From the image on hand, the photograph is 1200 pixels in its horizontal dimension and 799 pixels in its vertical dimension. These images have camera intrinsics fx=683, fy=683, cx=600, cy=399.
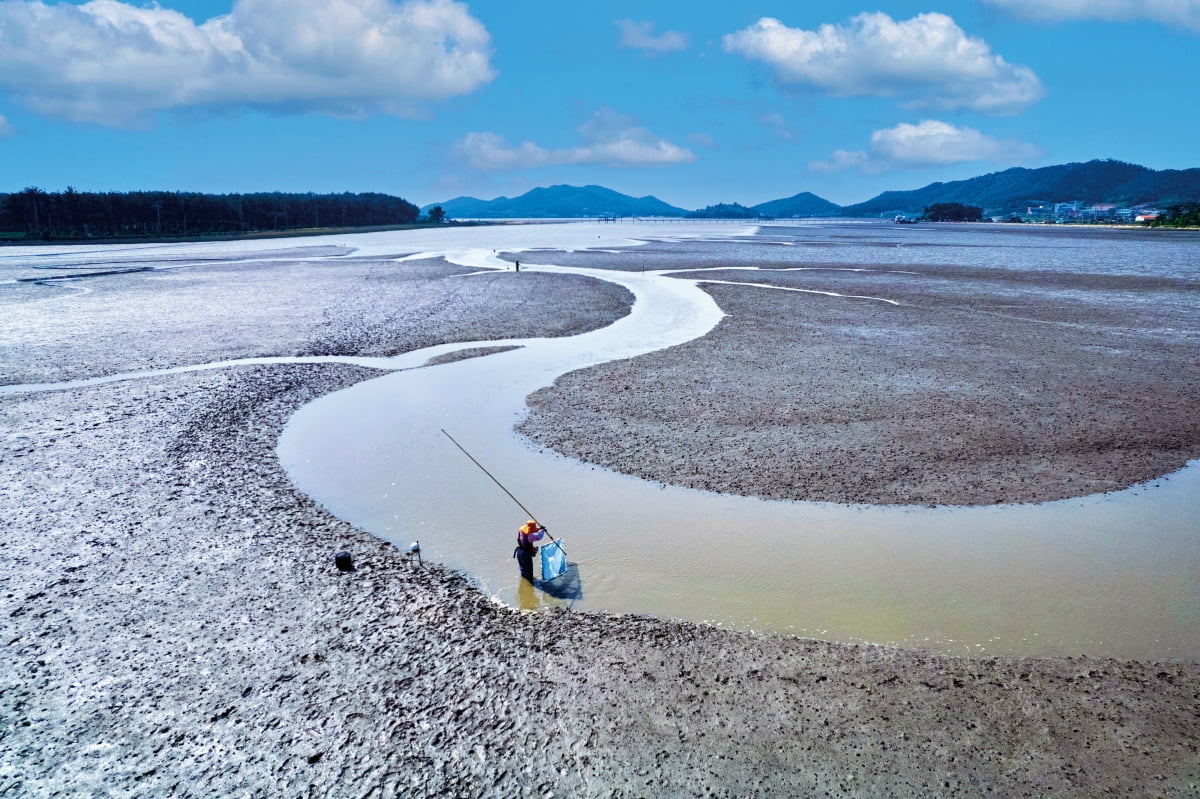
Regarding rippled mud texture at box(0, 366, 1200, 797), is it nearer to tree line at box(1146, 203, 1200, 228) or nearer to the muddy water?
the muddy water

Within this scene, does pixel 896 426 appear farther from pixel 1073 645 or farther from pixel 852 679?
pixel 852 679

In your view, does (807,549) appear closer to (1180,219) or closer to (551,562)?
(551,562)

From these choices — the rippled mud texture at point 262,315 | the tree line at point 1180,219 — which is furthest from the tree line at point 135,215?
the tree line at point 1180,219

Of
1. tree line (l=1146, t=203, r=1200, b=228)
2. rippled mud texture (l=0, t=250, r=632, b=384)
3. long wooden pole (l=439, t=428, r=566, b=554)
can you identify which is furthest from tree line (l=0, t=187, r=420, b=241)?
tree line (l=1146, t=203, r=1200, b=228)

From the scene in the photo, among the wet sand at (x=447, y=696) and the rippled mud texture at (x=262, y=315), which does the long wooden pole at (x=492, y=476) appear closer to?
the wet sand at (x=447, y=696)

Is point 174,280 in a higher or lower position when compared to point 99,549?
higher

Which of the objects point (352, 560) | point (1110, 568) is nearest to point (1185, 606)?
point (1110, 568)
